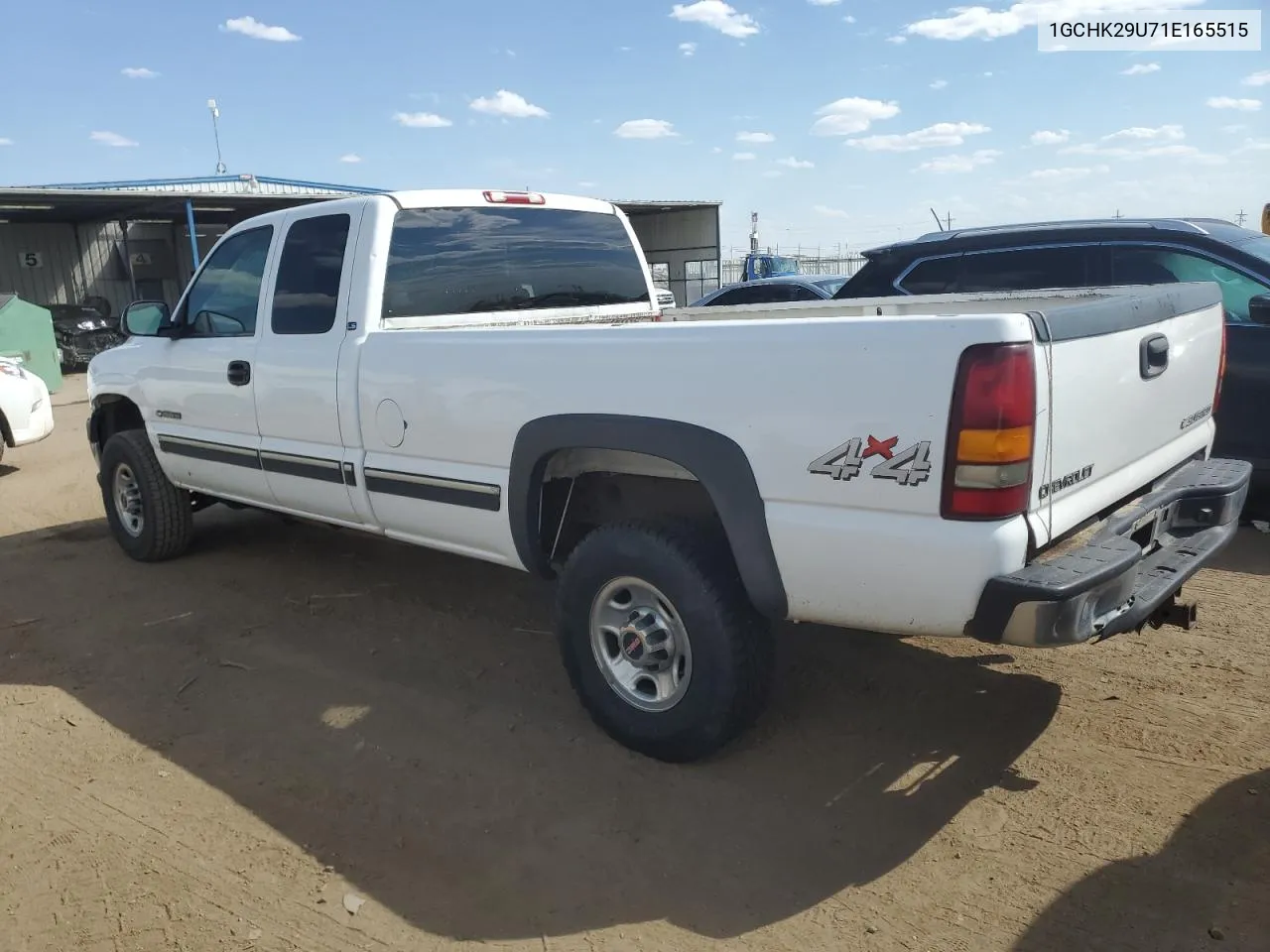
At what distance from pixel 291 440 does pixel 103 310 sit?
2328cm

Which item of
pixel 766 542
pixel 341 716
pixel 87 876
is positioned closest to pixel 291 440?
pixel 341 716

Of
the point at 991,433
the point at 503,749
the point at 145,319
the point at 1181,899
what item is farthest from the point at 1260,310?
the point at 145,319

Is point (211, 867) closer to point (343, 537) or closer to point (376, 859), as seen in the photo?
point (376, 859)

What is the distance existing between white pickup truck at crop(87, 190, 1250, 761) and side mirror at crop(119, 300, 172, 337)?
25 mm

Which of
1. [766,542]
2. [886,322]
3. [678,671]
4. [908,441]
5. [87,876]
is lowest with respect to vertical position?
[87,876]

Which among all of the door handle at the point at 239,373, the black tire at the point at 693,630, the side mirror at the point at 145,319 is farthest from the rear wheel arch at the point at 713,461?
the side mirror at the point at 145,319

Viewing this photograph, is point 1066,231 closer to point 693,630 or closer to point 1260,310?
point 1260,310

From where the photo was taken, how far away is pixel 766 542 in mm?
2816

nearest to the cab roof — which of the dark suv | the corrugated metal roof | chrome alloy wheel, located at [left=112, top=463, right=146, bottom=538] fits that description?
the dark suv

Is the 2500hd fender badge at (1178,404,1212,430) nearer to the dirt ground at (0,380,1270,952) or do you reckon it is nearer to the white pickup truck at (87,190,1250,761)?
the white pickup truck at (87,190,1250,761)

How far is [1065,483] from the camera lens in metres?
2.63

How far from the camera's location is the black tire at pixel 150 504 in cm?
571

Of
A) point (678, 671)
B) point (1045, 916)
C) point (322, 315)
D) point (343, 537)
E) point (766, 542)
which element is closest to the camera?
point (1045, 916)

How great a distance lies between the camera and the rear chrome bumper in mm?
2434
